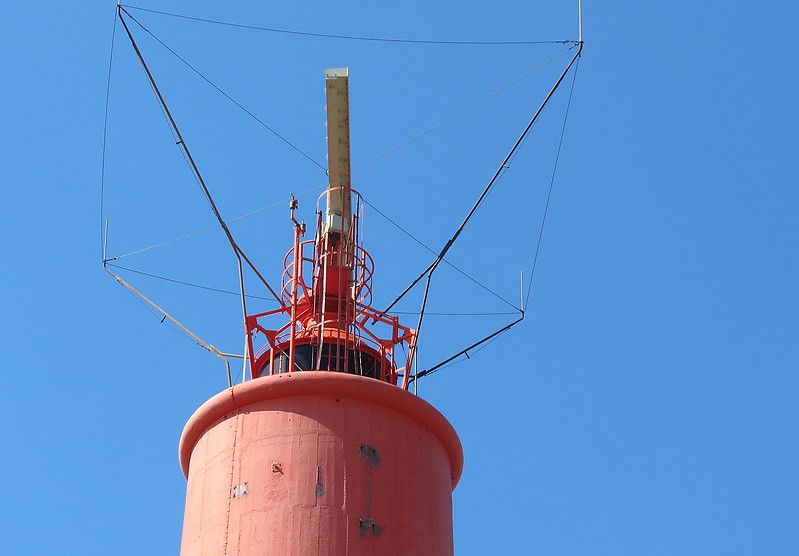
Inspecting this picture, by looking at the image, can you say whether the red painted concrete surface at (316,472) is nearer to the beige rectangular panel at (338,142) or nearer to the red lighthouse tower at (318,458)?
the red lighthouse tower at (318,458)

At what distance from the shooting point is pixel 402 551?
51.9 feet

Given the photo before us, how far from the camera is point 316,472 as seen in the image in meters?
15.9

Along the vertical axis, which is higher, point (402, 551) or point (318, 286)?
point (318, 286)

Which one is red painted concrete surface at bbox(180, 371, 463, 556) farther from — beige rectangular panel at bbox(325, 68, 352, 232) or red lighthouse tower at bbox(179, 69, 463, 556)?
beige rectangular panel at bbox(325, 68, 352, 232)

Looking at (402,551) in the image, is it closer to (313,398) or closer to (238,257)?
(313,398)

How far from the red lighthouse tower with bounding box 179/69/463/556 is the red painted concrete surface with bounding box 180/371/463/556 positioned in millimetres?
14

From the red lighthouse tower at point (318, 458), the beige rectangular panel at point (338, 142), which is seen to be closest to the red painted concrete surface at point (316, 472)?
the red lighthouse tower at point (318, 458)

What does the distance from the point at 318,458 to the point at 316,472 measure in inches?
8.4

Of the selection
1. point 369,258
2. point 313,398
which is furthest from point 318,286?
point 313,398

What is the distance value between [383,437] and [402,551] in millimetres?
1611

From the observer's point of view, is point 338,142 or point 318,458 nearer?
point 318,458

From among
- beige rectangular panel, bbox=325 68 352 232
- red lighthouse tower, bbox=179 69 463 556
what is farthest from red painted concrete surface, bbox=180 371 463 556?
beige rectangular panel, bbox=325 68 352 232

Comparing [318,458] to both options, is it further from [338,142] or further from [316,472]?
[338,142]

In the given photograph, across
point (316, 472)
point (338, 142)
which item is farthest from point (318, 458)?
point (338, 142)
